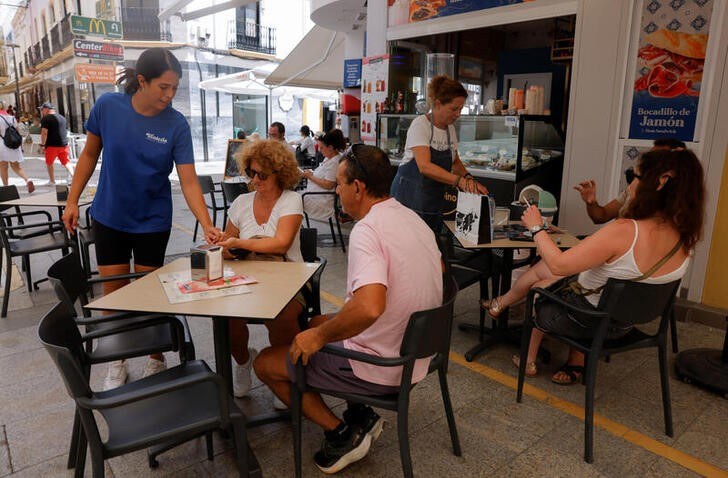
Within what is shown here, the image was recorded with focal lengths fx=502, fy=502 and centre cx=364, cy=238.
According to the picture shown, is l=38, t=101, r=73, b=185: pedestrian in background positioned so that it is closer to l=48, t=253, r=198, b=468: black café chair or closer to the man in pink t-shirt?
l=48, t=253, r=198, b=468: black café chair

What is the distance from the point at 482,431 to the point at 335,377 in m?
0.98

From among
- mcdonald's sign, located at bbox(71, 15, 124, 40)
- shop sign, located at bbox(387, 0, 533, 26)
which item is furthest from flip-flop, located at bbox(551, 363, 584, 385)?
mcdonald's sign, located at bbox(71, 15, 124, 40)

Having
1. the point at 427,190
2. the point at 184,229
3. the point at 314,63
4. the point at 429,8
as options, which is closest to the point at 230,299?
the point at 427,190

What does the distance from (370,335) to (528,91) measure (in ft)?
12.4

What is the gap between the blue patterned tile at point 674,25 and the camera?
Result: 12.6 ft

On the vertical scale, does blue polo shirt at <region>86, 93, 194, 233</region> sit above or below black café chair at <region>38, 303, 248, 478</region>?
above

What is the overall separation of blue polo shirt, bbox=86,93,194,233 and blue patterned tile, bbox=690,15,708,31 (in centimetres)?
374

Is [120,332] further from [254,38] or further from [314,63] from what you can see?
[254,38]

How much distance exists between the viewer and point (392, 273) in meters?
1.76

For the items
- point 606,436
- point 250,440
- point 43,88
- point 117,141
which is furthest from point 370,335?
point 43,88

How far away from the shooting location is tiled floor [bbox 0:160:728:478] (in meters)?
2.17

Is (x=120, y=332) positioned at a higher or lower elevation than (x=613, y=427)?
higher

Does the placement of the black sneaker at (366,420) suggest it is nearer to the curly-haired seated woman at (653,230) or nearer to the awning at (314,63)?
the curly-haired seated woman at (653,230)

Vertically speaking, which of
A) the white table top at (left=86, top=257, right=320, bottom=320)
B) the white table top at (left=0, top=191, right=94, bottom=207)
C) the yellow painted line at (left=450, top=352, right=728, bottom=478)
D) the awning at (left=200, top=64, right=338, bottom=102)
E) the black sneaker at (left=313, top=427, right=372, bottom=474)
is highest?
the awning at (left=200, top=64, right=338, bottom=102)
